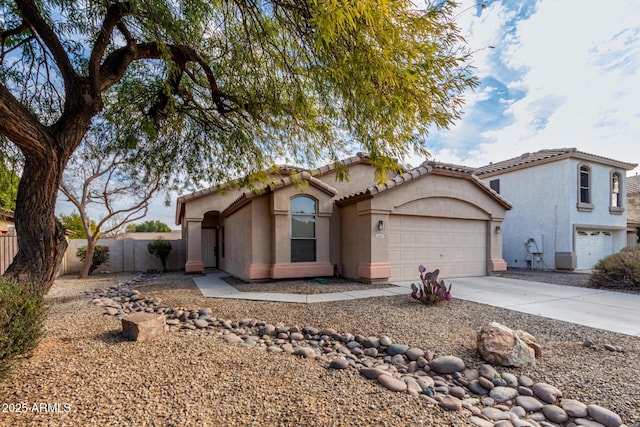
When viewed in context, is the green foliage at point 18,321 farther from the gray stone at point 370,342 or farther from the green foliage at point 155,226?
the green foliage at point 155,226

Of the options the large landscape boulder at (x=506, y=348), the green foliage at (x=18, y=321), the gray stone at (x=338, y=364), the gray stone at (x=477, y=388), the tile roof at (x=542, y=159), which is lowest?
the gray stone at (x=477, y=388)

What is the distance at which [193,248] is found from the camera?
→ 534 inches

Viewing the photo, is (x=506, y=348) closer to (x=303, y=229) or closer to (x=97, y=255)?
(x=303, y=229)

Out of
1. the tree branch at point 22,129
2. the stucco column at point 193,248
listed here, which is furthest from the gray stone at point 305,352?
the stucco column at point 193,248

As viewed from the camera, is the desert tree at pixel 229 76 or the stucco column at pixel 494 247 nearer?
the desert tree at pixel 229 76

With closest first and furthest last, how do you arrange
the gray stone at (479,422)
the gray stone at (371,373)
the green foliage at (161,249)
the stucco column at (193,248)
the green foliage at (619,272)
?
the gray stone at (479,422) < the gray stone at (371,373) < the green foliage at (619,272) < the stucco column at (193,248) < the green foliage at (161,249)

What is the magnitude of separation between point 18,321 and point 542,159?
63.7 ft

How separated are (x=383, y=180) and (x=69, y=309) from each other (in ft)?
22.3

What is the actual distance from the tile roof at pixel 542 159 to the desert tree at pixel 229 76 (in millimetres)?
14206

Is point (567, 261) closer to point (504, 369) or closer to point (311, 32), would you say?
point (504, 369)

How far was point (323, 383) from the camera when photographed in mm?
3391

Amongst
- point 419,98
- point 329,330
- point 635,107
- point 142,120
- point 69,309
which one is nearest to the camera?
point 419,98

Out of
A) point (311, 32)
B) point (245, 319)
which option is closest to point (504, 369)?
point (245, 319)

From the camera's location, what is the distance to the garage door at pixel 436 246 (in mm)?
10508
